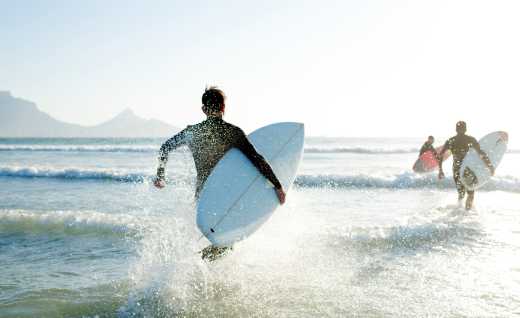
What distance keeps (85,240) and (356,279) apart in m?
4.25

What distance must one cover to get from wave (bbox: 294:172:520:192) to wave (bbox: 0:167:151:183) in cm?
635

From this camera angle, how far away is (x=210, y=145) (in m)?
4.61

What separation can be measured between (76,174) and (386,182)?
11.5 metres

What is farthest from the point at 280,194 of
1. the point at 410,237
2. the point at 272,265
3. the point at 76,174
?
the point at 76,174

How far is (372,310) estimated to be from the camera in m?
4.07

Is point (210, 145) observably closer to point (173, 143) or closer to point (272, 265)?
point (173, 143)

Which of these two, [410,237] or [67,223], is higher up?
[410,237]

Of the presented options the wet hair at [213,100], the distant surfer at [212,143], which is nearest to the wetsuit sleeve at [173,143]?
the distant surfer at [212,143]

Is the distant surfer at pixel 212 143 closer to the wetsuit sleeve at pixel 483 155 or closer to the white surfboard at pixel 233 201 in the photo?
the white surfboard at pixel 233 201

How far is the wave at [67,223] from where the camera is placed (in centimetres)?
734

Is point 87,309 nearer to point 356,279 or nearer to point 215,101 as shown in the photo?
point 215,101

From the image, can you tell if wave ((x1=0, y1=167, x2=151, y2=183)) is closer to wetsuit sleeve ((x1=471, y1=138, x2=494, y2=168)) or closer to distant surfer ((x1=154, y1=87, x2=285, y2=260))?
wetsuit sleeve ((x1=471, y1=138, x2=494, y2=168))

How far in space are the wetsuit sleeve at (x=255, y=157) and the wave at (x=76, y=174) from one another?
1235 cm

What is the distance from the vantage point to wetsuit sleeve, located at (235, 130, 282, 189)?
443 cm
